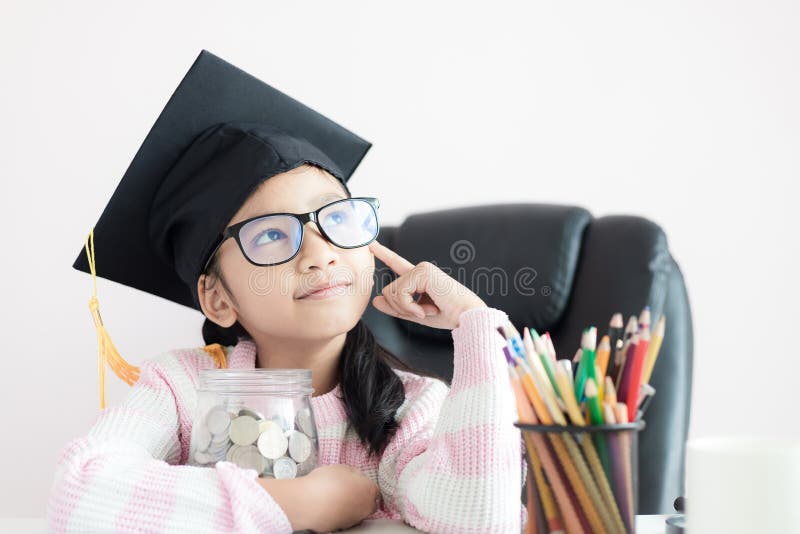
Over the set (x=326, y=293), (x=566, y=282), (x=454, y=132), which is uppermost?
(x=454, y=132)

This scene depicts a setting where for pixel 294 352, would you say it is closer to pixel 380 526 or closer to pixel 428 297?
pixel 428 297

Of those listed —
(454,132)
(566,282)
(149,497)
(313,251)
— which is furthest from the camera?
(454,132)

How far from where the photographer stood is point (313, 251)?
110cm

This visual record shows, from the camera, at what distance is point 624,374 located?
617 millimetres

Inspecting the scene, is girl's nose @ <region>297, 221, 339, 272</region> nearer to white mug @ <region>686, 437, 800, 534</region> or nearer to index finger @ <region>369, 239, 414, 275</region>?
index finger @ <region>369, 239, 414, 275</region>

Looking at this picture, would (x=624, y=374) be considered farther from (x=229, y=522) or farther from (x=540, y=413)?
(x=229, y=522)

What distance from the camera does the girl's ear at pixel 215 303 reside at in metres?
1.21

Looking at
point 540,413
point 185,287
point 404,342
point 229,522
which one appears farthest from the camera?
point 404,342

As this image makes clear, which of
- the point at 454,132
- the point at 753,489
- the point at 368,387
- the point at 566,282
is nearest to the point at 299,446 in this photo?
the point at 368,387

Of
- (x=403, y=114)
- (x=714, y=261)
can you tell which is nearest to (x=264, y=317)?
(x=403, y=114)

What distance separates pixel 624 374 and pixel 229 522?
451 millimetres

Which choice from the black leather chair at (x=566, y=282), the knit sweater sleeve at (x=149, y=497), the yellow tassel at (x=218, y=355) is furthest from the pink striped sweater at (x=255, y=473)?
the black leather chair at (x=566, y=282)

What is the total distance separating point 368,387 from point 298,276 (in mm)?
194

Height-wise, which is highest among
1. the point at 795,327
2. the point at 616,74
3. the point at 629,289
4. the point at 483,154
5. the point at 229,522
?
the point at 616,74
